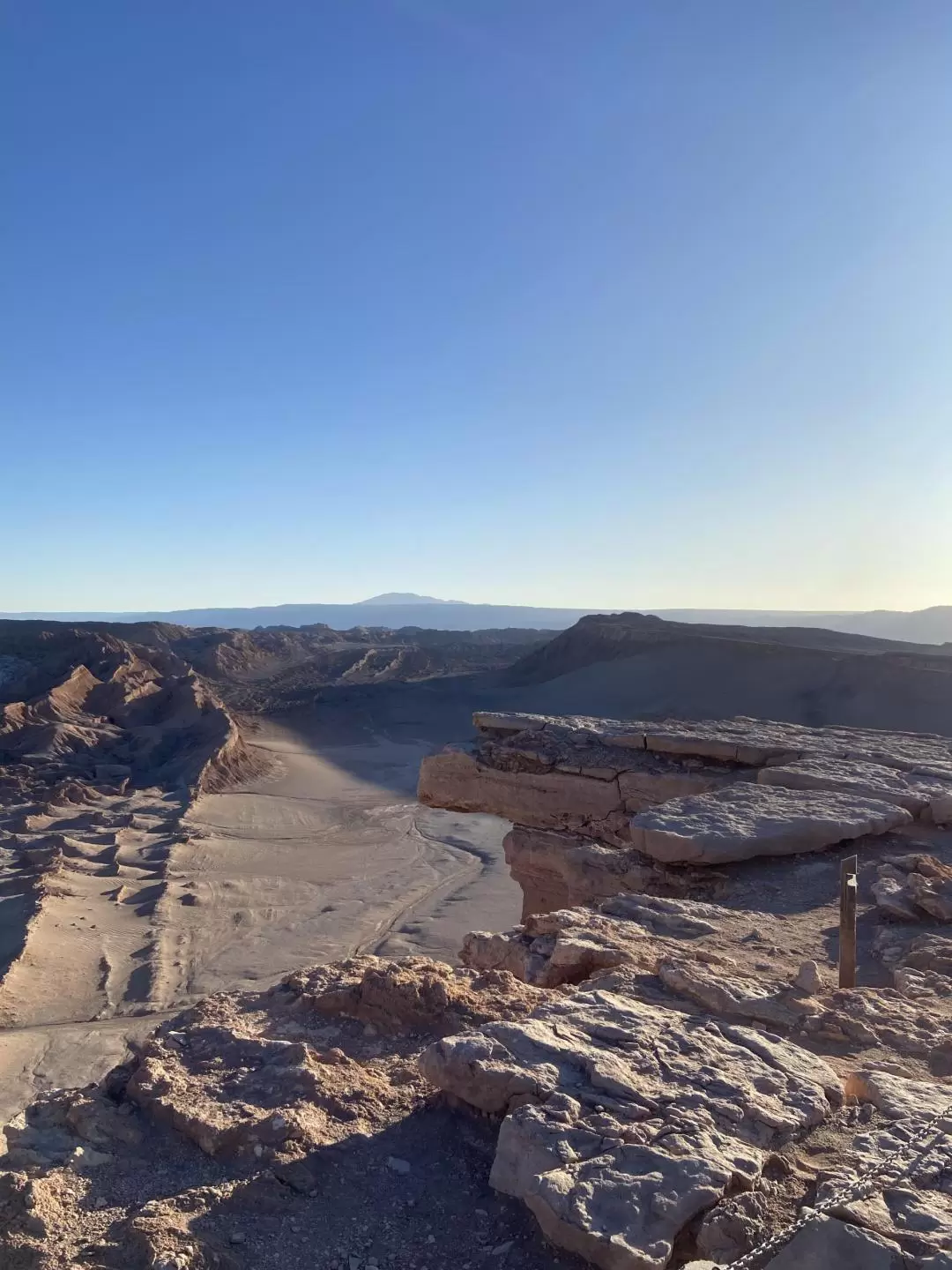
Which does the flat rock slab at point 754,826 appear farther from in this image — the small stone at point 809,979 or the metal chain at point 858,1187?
the metal chain at point 858,1187

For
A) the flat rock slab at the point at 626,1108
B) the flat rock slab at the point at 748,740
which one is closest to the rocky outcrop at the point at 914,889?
the flat rock slab at the point at 748,740

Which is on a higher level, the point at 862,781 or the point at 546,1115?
the point at 862,781

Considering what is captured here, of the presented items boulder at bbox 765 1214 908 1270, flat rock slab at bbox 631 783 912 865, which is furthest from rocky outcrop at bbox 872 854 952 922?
boulder at bbox 765 1214 908 1270

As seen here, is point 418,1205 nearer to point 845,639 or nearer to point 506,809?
point 506,809

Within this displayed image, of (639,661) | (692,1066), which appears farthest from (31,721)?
(692,1066)

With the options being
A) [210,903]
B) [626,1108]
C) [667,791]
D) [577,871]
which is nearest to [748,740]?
[667,791]

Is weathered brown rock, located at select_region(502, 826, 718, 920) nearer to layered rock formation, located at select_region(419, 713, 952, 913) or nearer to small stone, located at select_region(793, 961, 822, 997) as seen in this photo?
layered rock formation, located at select_region(419, 713, 952, 913)

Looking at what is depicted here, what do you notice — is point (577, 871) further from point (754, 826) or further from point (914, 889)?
point (914, 889)

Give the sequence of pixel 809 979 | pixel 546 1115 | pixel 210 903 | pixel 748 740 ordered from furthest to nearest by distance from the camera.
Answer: pixel 210 903 < pixel 748 740 < pixel 809 979 < pixel 546 1115
